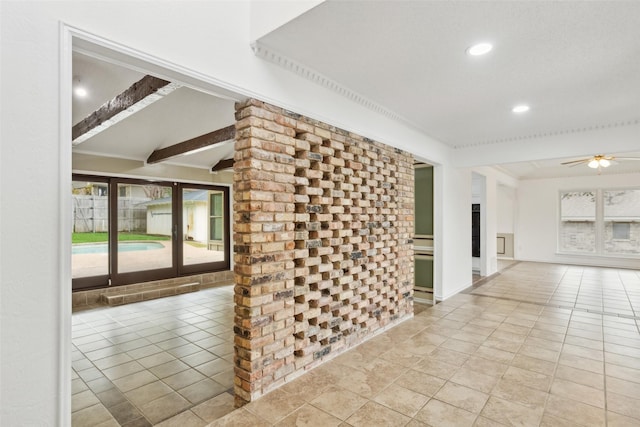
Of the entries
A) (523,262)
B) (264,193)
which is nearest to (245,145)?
(264,193)

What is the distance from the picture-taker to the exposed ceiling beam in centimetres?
269

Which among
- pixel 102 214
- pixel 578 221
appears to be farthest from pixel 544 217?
pixel 102 214

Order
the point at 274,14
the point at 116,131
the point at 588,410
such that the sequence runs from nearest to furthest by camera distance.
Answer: the point at 274,14
the point at 588,410
the point at 116,131

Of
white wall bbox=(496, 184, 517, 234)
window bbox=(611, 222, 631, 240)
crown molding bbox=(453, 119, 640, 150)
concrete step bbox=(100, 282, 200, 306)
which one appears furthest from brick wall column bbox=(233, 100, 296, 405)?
window bbox=(611, 222, 631, 240)

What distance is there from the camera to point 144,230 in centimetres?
588

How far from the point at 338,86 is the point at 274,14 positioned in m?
0.94

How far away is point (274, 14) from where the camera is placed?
2.01m

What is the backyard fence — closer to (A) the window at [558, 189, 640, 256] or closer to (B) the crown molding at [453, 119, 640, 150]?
(B) the crown molding at [453, 119, 640, 150]

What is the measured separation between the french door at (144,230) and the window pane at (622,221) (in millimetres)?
9189

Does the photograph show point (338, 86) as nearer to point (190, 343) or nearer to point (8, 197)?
point (8, 197)

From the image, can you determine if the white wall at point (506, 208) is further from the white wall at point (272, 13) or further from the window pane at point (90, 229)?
the window pane at point (90, 229)

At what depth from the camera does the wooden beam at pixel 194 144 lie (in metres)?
4.28

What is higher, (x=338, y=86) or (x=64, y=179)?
(x=338, y=86)

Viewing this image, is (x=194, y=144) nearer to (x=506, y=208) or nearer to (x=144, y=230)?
(x=144, y=230)
